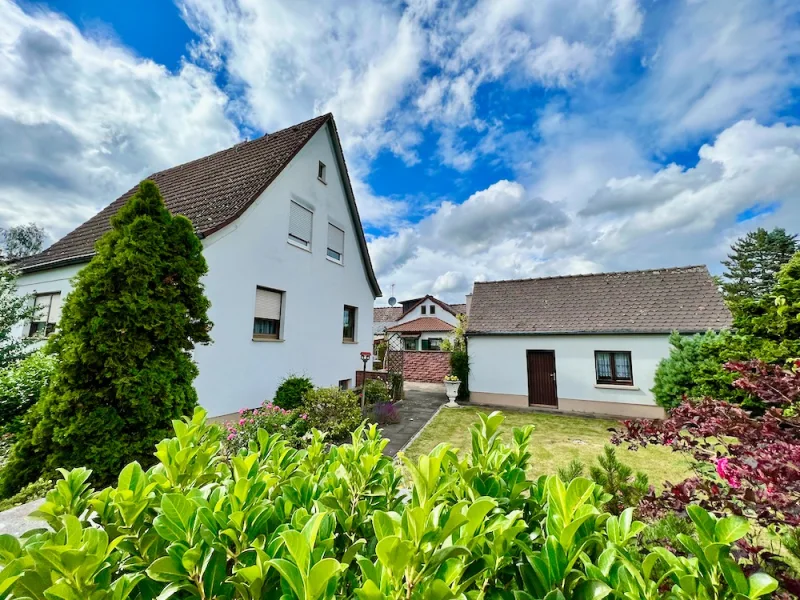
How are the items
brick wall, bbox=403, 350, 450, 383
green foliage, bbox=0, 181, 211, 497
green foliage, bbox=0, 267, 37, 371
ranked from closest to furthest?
1. green foliage, bbox=0, 181, 211, 497
2. green foliage, bbox=0, 267, 37, 371
3. brick wall, bbox=403, 350, 450, 383

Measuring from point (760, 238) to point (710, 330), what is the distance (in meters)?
46.9

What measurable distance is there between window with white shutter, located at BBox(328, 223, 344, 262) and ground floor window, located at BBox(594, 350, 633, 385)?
11.3 metres

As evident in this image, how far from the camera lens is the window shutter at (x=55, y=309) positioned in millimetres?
9812

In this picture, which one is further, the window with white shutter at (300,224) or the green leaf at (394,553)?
the window with white shutter at (300,224)

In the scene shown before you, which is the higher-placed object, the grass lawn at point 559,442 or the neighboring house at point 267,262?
the neighboring house at point 267,262

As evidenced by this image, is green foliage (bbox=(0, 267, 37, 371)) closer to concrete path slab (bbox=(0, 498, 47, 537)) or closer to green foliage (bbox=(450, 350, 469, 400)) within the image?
concrete path slab (bbox=(0, 498, 47, 537))

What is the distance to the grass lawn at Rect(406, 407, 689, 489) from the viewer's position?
699 cm

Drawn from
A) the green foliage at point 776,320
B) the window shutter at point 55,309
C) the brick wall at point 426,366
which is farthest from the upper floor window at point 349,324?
the green foliage at point 776,320

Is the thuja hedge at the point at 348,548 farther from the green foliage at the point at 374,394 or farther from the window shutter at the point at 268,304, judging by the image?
the green foliage at the point at 374,394

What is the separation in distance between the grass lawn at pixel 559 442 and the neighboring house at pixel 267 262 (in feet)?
14.6

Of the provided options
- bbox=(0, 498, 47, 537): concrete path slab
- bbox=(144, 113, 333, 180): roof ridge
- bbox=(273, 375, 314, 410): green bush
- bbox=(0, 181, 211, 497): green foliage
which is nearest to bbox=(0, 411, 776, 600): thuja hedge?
bbox=(0, 498, 47, 537): concrete path slab

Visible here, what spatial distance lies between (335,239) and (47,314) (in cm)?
954

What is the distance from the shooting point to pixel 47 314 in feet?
33.3

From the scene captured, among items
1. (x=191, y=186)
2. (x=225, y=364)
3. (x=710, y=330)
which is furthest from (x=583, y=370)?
(x=191, y=186)
